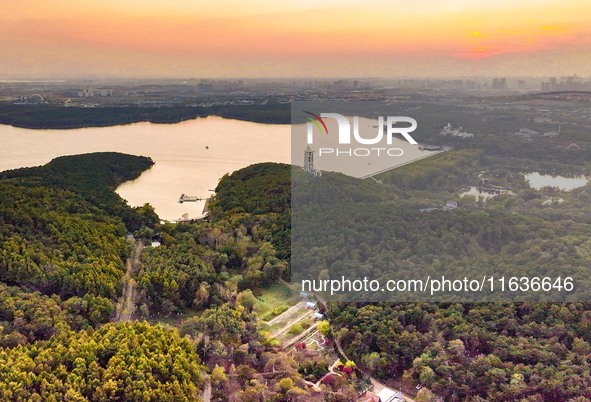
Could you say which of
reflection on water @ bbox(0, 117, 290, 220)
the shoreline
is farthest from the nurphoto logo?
the shoreline

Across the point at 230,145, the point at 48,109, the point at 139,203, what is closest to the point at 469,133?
the point at 139,203

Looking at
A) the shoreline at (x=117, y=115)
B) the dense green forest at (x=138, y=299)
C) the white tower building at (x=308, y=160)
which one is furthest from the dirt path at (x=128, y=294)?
the shoreline at (x=117, y=115)

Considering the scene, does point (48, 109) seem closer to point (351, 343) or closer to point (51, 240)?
point (51, 240)

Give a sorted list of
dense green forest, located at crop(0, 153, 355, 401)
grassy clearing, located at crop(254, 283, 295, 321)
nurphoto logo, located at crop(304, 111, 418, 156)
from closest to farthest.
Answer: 1. dense green forest, located at crop(0, 153, 355, 401)
2. grassy clearing, located at crop(254, 283, 295, 321)
3. nurphoto logo, located at crop(304, 111, 418, 156)

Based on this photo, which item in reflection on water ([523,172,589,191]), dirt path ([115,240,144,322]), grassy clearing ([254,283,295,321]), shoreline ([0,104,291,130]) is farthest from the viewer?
shoreline ([0,104,291,130])

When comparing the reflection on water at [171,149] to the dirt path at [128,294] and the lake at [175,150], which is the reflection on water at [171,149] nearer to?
the lake at [175,150]

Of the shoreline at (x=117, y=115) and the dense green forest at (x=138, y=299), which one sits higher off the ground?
the shoreline at (x=117, y=115)

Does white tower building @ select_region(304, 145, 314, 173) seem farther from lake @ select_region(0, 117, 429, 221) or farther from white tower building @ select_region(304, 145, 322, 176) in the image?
lake @ select_region(0, 117, 429, 221)

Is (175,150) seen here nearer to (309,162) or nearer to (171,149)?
(171,149)
